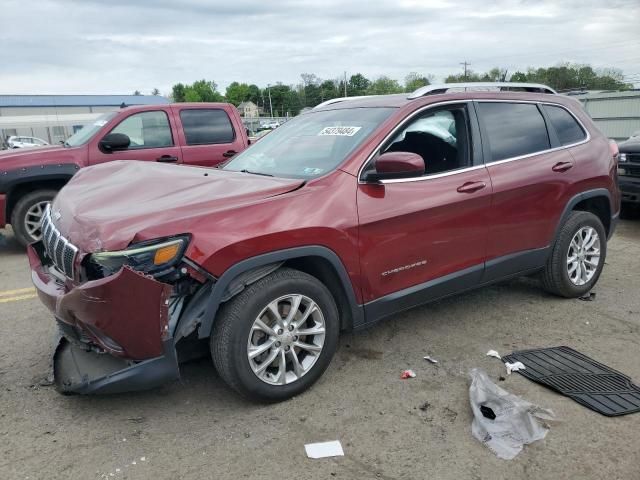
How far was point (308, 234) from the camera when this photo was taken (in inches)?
121

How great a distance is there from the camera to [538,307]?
469 centimetres

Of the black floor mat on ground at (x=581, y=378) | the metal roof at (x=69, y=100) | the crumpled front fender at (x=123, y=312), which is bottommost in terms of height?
the black floor mat on ground at (x=581, y=378)

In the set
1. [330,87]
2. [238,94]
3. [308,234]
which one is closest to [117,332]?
[308,234]

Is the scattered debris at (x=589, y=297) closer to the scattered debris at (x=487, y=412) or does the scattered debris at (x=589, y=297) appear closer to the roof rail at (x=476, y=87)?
the roof rail at (x=476, y=87)

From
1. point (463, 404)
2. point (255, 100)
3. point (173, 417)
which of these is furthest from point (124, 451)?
point (255, 100)

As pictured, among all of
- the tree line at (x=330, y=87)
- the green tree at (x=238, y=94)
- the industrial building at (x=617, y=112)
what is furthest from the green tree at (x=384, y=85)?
the industrial building at (x=617, y=112)

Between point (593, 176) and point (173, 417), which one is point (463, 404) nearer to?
point (173, 417)

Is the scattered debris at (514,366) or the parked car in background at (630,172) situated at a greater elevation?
the parked car in background at (630,172)

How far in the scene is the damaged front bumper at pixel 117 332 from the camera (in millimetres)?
2613

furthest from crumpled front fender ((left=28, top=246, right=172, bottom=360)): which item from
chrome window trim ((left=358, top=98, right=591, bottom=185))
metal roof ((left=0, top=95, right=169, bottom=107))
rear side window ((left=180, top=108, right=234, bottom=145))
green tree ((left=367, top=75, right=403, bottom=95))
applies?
green tree ((left=367, top=75, right=403, bottom=95))

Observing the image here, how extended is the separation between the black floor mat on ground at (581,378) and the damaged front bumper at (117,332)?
2289mm

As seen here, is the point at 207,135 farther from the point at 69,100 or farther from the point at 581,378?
the point at 69,100

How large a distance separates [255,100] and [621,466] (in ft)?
422

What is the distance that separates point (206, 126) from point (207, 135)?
0.46ft
